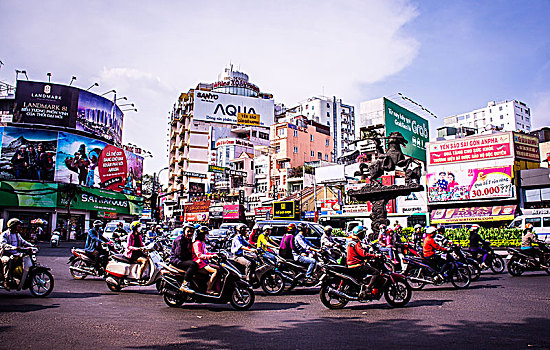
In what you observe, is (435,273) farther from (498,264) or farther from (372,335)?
(498,264)

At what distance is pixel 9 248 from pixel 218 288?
178 inches

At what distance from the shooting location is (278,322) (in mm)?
7035

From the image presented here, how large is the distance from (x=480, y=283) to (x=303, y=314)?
6485 mm

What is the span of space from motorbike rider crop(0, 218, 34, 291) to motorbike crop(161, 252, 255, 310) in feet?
10.8

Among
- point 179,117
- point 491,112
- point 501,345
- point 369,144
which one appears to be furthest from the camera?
point 491,112

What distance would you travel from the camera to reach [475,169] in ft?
118

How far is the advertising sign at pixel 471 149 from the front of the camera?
118ft

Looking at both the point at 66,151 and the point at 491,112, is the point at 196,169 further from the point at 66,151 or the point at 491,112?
the point at 491,112

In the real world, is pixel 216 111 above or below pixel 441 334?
above

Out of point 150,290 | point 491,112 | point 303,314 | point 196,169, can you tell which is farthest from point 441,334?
point 491,112

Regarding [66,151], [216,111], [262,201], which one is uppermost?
[216,111]

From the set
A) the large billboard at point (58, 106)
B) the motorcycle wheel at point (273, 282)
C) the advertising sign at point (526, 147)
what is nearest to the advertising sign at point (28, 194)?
the large billboard at point (58, 106)

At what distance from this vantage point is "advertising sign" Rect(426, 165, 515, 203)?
3466cm

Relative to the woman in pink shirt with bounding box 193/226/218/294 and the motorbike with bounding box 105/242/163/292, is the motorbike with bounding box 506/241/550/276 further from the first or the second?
the motorbike with bounding box 105/242/163/292
